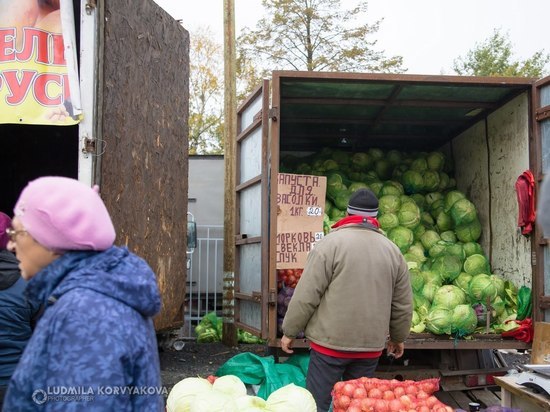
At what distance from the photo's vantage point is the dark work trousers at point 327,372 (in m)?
4.39

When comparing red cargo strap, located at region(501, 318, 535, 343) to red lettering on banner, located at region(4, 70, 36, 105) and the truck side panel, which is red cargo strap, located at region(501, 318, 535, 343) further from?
red lettering on banner, located at region(4, 70, 36, 105)

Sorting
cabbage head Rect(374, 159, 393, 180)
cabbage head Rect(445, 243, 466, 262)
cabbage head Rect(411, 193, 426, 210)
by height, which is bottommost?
cabbage head Rect(445, 243, 466, 262)

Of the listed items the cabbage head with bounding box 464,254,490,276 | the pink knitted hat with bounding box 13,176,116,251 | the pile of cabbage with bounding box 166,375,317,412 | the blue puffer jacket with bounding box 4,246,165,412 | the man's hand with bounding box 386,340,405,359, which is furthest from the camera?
the cabbage head with bounding box 464,254,490,276

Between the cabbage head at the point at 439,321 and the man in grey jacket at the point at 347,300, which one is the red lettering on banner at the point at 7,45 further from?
the cabbage head at the point at 439,321

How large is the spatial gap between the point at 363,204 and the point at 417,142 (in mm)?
4106

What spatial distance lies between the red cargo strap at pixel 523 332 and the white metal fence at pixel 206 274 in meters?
6.00

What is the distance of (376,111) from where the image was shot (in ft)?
23.6

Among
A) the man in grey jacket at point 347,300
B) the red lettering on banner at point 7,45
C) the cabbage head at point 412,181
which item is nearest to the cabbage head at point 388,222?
the cabbage head at point 412,181

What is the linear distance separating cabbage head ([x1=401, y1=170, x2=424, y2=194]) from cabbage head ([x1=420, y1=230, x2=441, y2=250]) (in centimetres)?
63

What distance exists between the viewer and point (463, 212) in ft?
24.2

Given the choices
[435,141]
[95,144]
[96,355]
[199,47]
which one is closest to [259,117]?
[95,144]

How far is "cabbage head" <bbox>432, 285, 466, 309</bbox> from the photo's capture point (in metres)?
6.31

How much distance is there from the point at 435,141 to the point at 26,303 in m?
5.86

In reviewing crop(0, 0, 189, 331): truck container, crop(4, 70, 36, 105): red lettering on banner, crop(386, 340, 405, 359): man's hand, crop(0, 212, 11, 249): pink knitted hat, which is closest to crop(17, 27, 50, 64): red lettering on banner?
crop(4, 70, 36, 105): red lettering on banner
